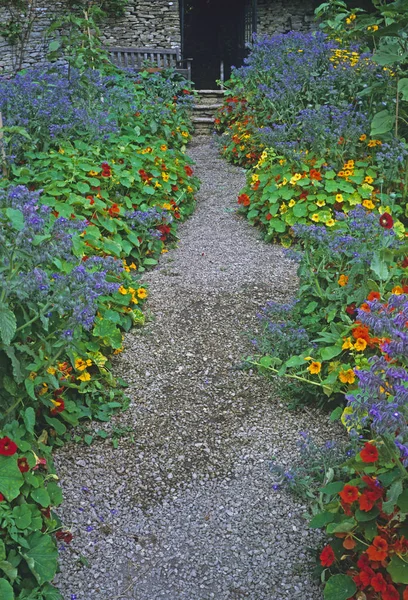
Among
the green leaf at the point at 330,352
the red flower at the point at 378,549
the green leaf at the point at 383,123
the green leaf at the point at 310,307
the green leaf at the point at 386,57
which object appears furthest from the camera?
the green leaf at the point at 383,123

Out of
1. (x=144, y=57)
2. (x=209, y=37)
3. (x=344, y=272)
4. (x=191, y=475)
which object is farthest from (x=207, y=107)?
(x=191, y=475)

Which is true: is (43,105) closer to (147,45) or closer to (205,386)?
(205,386)

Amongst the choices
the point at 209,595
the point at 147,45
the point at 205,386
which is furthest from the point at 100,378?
the point at 147,45

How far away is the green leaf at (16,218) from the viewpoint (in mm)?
2184

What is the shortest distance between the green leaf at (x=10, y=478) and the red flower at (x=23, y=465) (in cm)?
8

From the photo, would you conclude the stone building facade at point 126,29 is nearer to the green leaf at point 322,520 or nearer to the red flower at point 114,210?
the red flower at point 114,210

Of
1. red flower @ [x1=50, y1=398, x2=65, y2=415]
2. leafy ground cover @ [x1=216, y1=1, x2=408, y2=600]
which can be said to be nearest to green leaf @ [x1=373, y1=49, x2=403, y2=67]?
leafy ground cover @ [x1=216, y1=1, x2=408, y2=600]

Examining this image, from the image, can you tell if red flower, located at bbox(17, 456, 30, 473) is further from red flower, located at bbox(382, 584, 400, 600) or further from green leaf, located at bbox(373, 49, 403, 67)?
green leaf, located at bbox(373, 49, 403, 67)

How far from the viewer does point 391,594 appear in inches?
71.9

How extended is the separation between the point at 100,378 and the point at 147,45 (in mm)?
9038

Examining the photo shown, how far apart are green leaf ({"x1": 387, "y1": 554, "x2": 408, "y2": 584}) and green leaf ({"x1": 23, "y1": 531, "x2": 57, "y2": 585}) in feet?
3.54

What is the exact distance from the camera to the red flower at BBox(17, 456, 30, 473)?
2137 millimetres

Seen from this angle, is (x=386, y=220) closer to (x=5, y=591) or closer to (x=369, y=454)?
(x=369, y=454)

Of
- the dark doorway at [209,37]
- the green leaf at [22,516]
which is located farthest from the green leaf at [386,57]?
the dark doorway at [209,37]
